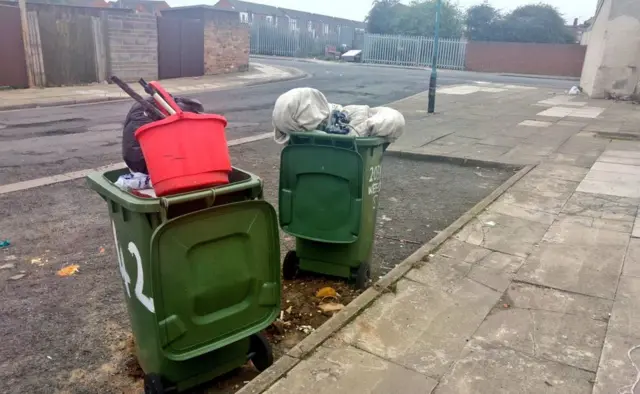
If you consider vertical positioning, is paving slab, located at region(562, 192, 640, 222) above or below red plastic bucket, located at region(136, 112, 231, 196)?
below

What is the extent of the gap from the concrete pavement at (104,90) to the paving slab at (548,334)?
1285 cm

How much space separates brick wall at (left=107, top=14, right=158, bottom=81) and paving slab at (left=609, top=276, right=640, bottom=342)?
17.4 metres

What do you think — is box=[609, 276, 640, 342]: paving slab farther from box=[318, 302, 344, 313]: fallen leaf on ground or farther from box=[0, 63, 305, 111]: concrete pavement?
box=[0, 63, 305, 111]: concrete pavement

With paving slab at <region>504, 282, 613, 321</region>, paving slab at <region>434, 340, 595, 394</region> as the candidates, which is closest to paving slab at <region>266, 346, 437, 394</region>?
paving slab at <region>434, 340, 595, 394</region>

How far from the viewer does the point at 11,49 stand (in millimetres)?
15438

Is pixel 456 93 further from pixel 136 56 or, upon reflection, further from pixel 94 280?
pixel 94 280

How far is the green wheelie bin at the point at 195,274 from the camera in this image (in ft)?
8.17

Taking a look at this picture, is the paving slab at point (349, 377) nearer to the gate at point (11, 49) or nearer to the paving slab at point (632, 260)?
the paving slab at point (632, 260)

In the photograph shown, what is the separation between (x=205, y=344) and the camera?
269cm

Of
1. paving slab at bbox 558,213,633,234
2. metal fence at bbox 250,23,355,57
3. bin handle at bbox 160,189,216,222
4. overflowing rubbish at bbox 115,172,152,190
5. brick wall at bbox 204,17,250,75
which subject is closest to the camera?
bin handle at bbox 160,189,216,222

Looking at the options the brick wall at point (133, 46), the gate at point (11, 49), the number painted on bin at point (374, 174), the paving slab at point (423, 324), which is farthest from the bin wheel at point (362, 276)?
the brick wall at point (133, 46)

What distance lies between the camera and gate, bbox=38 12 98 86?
1633cm

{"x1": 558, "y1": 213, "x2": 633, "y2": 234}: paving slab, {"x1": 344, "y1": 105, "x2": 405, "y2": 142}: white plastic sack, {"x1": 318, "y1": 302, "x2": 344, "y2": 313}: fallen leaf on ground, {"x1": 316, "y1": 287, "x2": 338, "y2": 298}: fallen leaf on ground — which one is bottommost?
{"x1": 318, "y1": 302, "x2": 344, "y2": 313}: fallen leaf on ground

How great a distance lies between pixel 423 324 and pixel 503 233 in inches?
78.6
